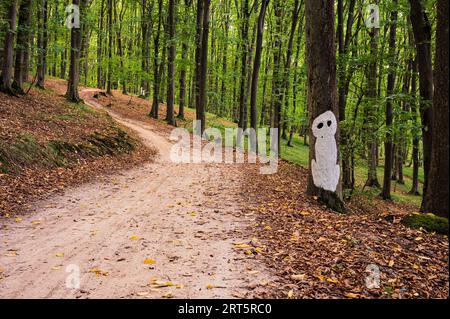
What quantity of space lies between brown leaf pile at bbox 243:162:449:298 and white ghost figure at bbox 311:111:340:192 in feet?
4.48

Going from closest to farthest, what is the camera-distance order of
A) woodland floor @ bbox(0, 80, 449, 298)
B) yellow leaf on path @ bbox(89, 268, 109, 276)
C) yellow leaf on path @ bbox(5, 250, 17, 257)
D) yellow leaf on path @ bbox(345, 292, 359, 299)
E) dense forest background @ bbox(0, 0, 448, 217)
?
yellow leaf on path @ bbox(345, 292, 359, 299) → woodland floor @ bbox(0, 80, 449, 298) → yellow leaf on path @ bbox(89, 268, 109, 276) → yellow leaf on path @ bbox(5, 250, 17, 257) → dense forest background @ bbox(0, 0, 448, 217)

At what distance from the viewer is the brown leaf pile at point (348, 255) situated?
4.12 meters

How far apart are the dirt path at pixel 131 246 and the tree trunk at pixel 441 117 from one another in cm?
300

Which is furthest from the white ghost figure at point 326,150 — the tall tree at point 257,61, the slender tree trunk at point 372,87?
the tall tree at point 257,61

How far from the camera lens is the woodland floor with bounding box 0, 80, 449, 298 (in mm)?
4246

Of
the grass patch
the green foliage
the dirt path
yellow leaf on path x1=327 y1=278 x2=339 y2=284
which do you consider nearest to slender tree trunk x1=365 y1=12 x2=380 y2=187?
the dirt path

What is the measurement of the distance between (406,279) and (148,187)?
7.61m

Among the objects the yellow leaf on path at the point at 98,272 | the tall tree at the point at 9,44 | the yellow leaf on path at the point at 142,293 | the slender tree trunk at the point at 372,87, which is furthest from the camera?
the tall tree at the point at 9,44

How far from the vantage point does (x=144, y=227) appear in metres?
6.75

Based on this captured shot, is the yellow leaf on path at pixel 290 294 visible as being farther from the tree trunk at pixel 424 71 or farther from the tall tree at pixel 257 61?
the tall tree at pixel 257 61

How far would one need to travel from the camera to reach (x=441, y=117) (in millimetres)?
5094

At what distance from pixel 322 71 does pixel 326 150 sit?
6.31ft

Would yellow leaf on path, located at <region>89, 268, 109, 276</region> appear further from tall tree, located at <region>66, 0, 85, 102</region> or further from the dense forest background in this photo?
tall tree, located at <region>66, 0, 85, 102</region>
